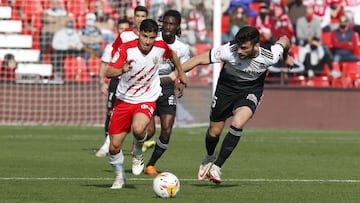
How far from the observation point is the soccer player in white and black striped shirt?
11422mm

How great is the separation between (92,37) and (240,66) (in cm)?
1442

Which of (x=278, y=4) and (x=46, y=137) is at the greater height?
(x=278, y=4)

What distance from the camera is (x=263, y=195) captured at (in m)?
10.2

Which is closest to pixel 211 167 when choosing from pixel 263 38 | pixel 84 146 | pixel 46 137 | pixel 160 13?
pixel 84 146

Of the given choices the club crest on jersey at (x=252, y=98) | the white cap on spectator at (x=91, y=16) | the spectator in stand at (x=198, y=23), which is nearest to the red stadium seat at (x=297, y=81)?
the spectator in stand at (x=198, y=23)

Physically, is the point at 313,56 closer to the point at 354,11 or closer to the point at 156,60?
the point at 354,11

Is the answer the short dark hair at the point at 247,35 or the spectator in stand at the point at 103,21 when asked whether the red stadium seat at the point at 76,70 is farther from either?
the short dark hair at the point at 247,35

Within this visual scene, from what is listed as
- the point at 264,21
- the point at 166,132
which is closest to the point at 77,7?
the point at 264,21

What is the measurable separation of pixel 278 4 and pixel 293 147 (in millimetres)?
9293

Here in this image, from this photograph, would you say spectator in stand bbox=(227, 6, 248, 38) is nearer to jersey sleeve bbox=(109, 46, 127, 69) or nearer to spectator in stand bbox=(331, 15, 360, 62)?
spectator in stand bbox=(331, 15, 360, 62)

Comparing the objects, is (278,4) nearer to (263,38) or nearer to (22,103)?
(263,38)

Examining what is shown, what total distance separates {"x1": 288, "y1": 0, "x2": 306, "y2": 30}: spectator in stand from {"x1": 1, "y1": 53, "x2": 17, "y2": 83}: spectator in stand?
7.76 meters

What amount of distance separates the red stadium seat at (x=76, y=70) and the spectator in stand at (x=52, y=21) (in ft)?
2.60

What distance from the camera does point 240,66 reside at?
38.7 ft
